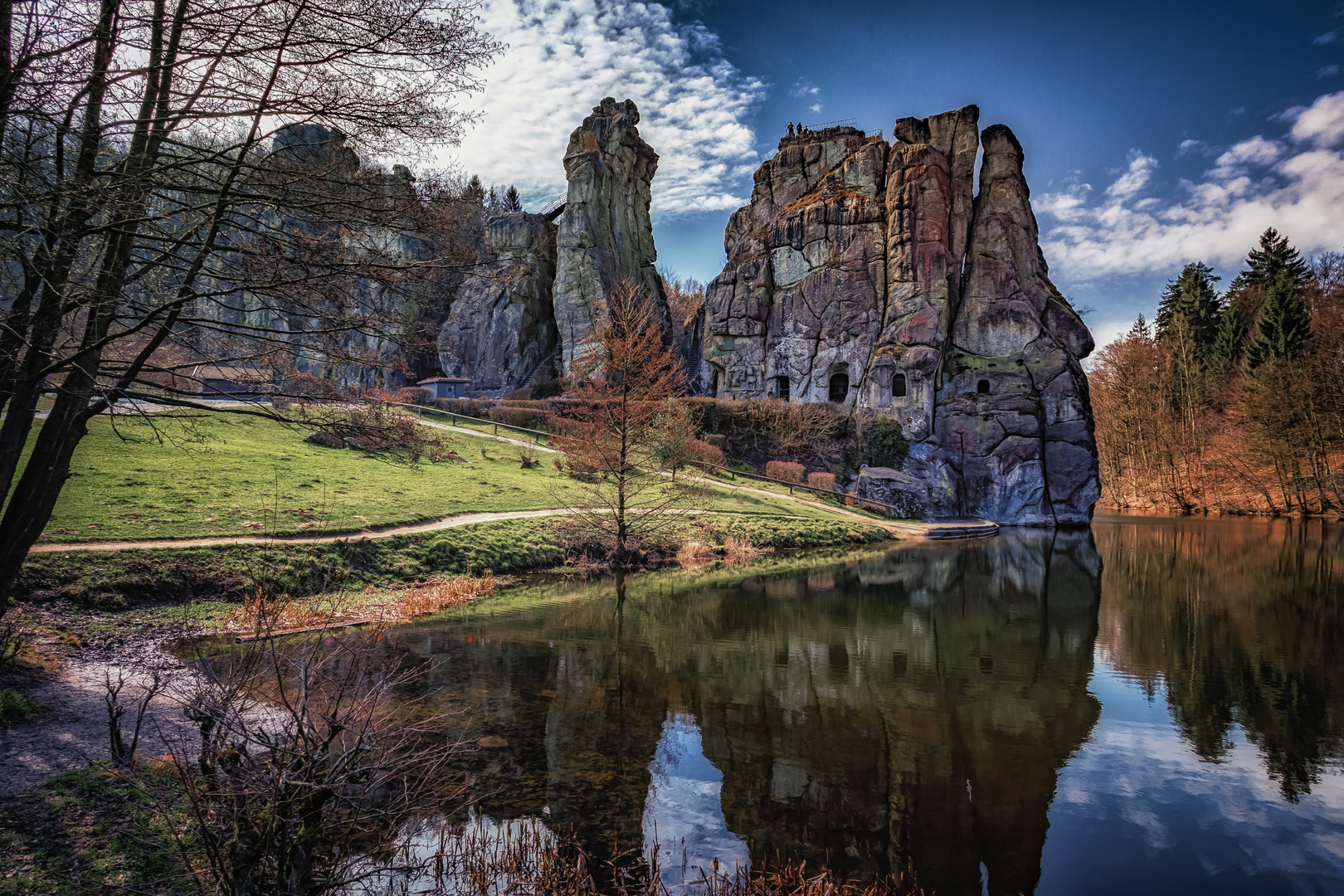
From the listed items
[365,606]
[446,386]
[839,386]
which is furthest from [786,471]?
[365,606]

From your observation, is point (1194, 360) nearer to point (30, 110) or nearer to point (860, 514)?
point (860, 514)

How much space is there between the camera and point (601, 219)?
47719mm

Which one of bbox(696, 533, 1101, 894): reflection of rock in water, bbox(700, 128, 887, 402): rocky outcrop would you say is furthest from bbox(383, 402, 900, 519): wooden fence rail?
bbox(696, 533, 1101, 894): reflection of rock in water

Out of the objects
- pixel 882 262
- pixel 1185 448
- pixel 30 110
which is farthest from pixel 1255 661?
pixel 1185 448

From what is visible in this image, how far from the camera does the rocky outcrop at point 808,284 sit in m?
41.4

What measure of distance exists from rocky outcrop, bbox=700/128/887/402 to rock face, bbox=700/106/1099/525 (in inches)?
4.3

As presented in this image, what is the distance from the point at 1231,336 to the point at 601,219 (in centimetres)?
4408

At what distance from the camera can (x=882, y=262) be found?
41281 millimetres

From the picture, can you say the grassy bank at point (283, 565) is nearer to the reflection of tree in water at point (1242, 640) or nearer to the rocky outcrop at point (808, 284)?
the reflection of tree in water at point (1242, 640)

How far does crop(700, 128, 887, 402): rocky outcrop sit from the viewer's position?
1631 inches

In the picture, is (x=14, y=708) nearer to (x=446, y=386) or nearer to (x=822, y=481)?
(x=822, y=481)

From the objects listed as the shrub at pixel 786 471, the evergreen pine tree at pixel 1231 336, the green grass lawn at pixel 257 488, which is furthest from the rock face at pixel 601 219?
the evergreen pine tree at pixel 1231 336

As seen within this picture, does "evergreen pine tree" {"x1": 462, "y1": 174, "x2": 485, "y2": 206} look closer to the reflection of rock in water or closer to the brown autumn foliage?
the reflection of rock in water

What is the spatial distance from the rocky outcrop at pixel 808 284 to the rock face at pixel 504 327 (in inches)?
500
